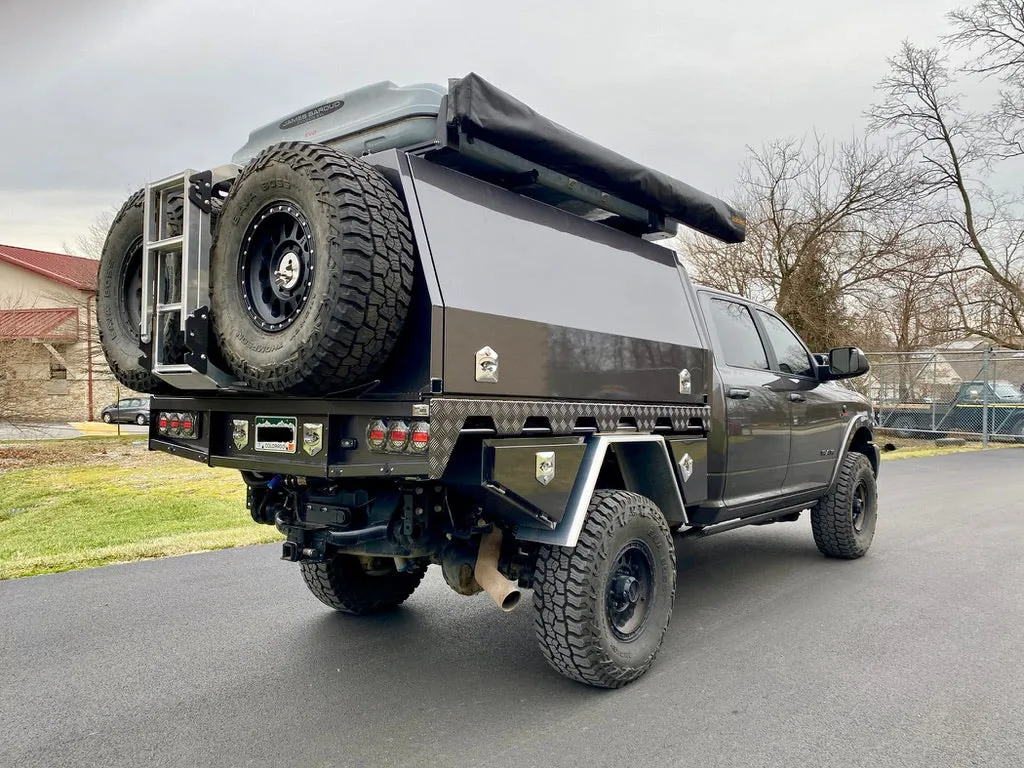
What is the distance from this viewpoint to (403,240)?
292cm

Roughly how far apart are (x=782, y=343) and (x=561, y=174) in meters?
2.78

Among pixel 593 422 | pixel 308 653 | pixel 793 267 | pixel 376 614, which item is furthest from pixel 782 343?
pixel 793 267

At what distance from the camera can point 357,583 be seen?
451 centimetres

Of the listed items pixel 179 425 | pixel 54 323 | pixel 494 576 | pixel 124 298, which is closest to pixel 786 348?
pixel 494 576

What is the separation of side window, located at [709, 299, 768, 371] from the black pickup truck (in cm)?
65

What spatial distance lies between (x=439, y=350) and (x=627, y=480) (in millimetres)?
1564

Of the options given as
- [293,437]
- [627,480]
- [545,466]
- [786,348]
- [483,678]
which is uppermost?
[786,348]

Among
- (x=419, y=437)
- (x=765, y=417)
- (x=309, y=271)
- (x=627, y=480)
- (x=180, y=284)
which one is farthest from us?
(x=765, y=417)

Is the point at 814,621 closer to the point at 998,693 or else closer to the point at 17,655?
the point at 998,693

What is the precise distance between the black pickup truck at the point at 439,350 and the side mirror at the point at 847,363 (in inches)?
64.2

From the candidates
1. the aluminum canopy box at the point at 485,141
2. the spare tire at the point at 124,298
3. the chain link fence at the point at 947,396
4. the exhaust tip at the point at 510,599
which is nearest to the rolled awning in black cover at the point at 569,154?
the aluminum canopy box at the point at 485,141

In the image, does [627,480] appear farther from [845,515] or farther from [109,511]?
[109,511]

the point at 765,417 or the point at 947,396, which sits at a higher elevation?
the point at 947,396

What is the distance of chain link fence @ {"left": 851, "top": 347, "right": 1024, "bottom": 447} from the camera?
723 inches
